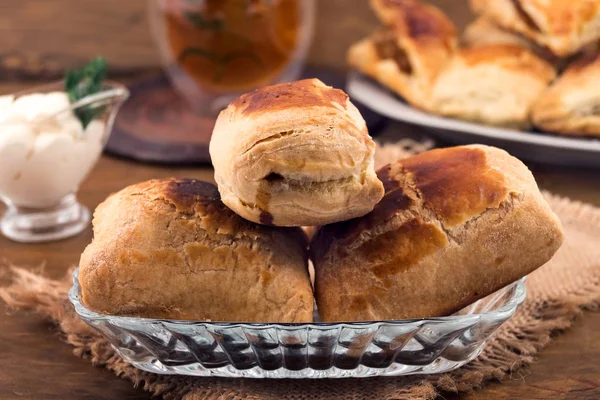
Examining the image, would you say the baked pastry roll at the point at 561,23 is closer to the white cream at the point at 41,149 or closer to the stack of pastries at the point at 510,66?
the stack of pastries at the point at 510,66

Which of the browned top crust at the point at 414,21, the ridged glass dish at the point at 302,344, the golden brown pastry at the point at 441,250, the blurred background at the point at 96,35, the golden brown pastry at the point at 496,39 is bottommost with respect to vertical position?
the blurred background at the point at 96,35

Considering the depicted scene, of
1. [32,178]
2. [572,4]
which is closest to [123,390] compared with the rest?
[32,178]

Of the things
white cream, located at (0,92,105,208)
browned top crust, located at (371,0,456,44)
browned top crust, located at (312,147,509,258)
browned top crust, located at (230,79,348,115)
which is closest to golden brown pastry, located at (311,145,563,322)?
browned top crust, located at (312,147,509,258)

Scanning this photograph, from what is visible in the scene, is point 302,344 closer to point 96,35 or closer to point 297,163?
point 297,163

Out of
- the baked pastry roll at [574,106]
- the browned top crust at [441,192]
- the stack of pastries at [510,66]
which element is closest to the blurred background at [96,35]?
the stack of pastries at [510,66]

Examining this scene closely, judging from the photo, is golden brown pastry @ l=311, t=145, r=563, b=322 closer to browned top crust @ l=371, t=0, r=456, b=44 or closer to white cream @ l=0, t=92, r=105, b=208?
white cream @ l=0, t=92, r=105, b=208
